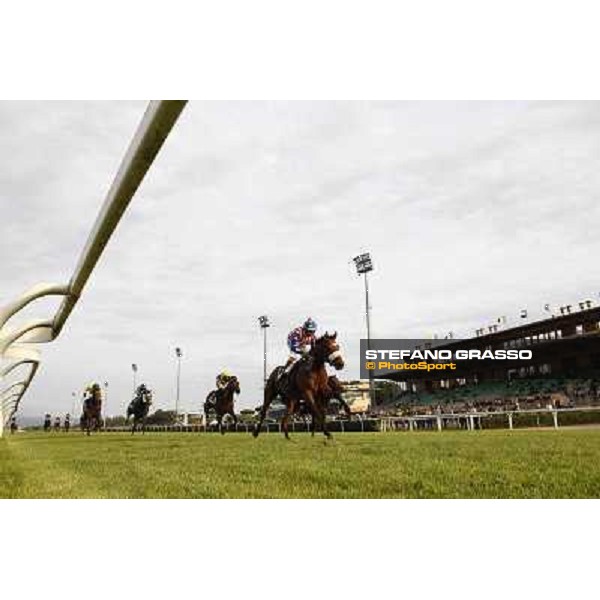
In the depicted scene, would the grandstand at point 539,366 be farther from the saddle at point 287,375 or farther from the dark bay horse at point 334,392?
the saddle at point 287,375

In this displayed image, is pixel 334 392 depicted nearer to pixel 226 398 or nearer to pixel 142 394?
pixel 226 398

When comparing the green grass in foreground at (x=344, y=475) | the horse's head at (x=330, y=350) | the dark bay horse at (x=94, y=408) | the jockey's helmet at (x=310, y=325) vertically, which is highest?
the jockey's helmet at (x=310, y=325)

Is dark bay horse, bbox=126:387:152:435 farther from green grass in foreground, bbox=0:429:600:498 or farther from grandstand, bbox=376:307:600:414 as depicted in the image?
green grass in foreground, bbox=0:429:600:498

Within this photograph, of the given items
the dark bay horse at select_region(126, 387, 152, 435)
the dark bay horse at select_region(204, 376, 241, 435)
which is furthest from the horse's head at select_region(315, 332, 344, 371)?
the dark bay horse at select_region(126, 387, 152, 435)

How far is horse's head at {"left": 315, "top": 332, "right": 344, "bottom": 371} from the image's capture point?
31.0 feet

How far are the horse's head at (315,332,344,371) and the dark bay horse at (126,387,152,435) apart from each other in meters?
13.9

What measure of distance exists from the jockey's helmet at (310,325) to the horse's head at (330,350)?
1.93ft

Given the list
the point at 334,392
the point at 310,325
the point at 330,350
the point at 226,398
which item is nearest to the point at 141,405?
the point at 226,398

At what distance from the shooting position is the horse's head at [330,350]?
946 centimetres

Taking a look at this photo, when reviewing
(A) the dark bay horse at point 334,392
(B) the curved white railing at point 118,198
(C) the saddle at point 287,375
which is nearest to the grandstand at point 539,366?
(A) the dark bay horse at point 334,392
